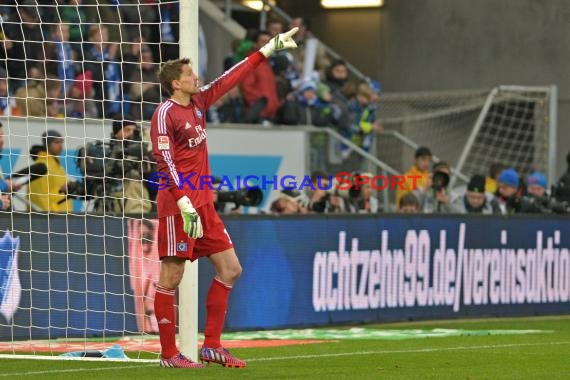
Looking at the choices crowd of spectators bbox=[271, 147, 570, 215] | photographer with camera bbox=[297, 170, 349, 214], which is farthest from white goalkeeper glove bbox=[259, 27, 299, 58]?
photographer with camera bbox=[297, 170, 349, 214]

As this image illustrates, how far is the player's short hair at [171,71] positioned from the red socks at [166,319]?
5.03 ft

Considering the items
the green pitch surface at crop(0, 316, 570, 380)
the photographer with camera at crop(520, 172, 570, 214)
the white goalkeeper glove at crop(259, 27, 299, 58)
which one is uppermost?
the white goalkeeper glove at crop(259, 27, 299, 58)

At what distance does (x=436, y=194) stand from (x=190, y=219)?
8.40 meters

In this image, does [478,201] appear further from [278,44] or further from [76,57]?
[278,44]

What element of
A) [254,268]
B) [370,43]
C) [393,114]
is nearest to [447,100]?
[393,114]

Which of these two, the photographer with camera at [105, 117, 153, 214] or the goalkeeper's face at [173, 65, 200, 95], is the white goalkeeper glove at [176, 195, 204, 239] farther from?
the photographer with camera at [105, 117, 153, 214]

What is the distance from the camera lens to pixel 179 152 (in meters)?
10.6

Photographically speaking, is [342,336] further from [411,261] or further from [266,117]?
[266,117]

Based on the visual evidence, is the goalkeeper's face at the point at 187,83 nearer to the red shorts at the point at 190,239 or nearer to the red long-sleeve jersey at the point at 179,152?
the red long-sleeve jersey at the point at 179,152

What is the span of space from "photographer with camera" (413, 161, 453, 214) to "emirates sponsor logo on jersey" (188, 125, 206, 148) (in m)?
7.50

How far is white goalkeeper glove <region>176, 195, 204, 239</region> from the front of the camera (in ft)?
33.6

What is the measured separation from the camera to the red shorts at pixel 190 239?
10547 millimetres

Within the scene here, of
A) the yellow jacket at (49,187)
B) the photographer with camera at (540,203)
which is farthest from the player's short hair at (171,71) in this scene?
the photographer with camera at (540,203)

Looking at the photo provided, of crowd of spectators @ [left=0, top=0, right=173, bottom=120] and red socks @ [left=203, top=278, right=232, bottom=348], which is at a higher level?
crowd of spectators @ [left=0, top=0, right=173, bottom=120]
